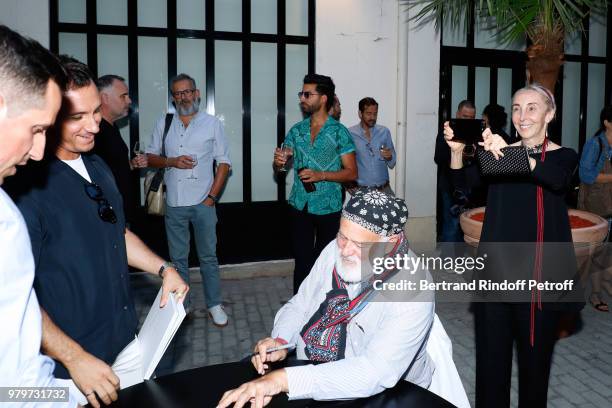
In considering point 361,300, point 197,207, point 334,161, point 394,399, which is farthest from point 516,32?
point 394,399

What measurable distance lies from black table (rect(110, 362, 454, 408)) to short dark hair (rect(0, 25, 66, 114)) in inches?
44.1

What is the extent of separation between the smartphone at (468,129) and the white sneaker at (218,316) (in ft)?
10.5

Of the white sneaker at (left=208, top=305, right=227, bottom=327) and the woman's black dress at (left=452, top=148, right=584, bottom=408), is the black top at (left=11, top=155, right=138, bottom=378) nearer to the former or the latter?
the woman's black dress at (left=452, top=148, right=584, bottom=408)

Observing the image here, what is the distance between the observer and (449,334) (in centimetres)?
509

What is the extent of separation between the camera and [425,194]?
311 inches

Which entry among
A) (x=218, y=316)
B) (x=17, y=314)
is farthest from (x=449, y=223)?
(x=17, y=314)

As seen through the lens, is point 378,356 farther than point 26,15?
No

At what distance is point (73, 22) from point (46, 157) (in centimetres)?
481

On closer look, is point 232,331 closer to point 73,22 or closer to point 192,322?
point 192,322

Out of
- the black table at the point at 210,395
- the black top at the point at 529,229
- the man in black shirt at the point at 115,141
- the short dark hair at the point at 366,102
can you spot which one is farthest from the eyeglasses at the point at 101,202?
the short dark hair at the point at 366,102

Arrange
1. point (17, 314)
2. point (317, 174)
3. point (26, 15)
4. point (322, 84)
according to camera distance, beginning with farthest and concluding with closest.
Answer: point (26, 15) < point (322, 84) < point (317, 174) < point (17, 314)

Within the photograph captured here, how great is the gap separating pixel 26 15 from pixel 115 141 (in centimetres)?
316

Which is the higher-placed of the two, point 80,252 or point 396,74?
point 396,74

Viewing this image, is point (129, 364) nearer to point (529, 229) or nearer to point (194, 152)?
point (529, 229)
